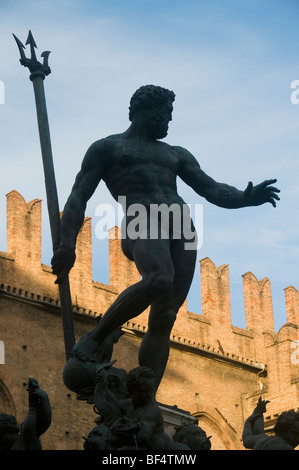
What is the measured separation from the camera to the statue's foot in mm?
6902

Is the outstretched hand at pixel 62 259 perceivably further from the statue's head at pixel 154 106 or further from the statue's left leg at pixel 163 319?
the statue's head at pixel 154 106

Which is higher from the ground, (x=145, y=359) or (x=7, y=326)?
(x=7, y=326)

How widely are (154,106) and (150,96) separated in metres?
0.07

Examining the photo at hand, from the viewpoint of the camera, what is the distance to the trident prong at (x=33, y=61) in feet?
25.6

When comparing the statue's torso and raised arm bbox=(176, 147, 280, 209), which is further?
raised arm bbox=(176, 147, 280, 209)

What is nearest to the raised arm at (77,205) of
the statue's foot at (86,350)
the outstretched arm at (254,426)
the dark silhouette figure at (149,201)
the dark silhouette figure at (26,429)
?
the dark silhouette figure at (149,201)

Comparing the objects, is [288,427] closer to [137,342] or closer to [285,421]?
[285,421]

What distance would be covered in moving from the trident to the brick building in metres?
17.1

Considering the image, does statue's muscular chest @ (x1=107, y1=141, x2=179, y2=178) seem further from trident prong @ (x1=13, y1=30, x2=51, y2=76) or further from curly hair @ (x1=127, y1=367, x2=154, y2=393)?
curly hair @ (x1=127, y1=367, x2=154, y2=393)

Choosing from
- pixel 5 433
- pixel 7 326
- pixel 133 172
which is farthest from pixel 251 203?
pixel 7 326

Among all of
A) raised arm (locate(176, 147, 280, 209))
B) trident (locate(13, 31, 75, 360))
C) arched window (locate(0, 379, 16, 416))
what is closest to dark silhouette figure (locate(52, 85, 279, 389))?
raised arm (locate(176, 147, 280, 209))

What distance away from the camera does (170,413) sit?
6.99 m
